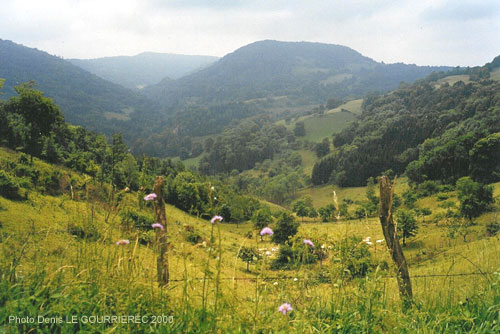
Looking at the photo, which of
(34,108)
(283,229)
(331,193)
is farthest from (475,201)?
(331,193)

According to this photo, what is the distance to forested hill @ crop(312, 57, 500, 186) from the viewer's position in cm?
6303

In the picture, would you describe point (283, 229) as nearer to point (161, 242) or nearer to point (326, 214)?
point (326, 214)

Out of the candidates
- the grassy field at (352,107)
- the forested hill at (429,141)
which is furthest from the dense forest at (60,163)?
the grassy field at (352,107)

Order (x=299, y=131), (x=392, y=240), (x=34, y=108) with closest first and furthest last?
(x=392, y=240) → (x=34, y=108) → (x=299, y=131)

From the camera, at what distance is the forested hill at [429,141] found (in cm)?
6303

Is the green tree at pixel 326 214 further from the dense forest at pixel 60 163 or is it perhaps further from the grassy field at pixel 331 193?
the grassy field at pixel 331 193

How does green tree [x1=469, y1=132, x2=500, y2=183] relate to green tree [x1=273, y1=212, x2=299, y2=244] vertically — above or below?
above

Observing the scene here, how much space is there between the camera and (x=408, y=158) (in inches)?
3580

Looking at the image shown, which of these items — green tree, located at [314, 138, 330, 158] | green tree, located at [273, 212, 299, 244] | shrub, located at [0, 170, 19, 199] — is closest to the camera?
shrub, located at [0, 170, 19, 199]

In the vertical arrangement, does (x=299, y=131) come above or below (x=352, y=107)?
below

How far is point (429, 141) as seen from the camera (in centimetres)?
8756

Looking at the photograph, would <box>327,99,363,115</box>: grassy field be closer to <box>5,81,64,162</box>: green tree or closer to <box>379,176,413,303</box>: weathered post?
<box>5,81,64,162</box>: green tree

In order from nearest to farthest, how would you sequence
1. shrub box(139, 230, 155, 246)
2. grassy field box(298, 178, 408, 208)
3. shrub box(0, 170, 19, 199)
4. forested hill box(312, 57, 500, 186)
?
shrub box(139, 230, 155, 246)
shrub box(0, 170, 19, 199)
forested hill box(312, 57, 500, 186)
grassy field box(298, 178, 408, 208)

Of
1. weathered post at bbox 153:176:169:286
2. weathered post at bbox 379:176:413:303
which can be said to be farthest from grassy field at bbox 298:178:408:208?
weathered post at bbox 153:176:169:286
